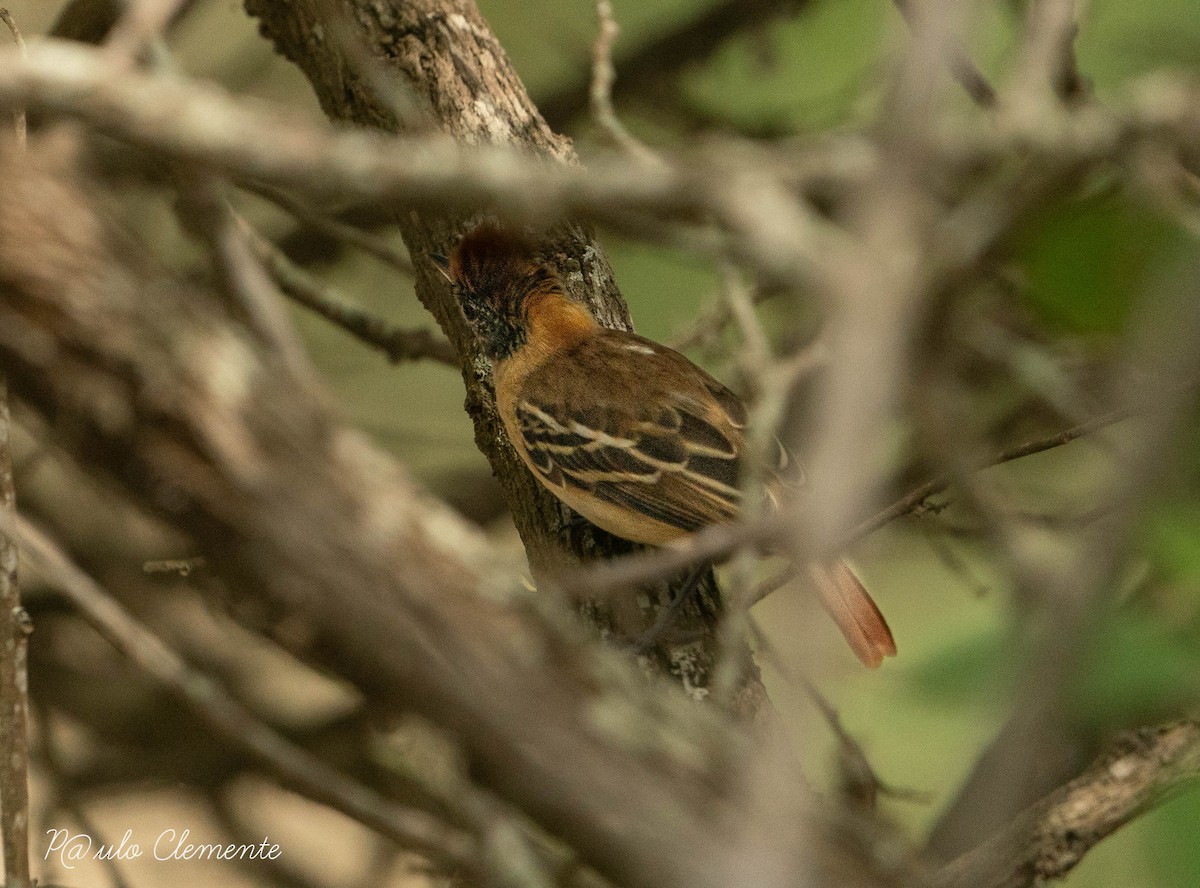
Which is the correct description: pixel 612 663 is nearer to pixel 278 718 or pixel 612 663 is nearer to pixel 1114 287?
pixel 1114 287

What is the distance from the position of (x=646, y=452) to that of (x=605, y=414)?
201 millimetres

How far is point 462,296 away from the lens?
4.02 metres

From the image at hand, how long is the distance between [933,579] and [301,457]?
4.59 m

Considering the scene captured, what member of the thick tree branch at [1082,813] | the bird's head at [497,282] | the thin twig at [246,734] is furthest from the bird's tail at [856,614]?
the thin twig at [246,734]

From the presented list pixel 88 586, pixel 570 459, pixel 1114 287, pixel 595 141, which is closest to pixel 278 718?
pixel 570 459

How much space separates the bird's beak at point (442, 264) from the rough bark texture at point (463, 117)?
4cm

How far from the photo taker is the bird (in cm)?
387

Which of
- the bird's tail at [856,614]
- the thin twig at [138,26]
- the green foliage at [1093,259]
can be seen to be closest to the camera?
the green foliage at [1093,259]

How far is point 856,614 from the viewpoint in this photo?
12.7 ft

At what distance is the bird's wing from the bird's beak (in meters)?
0.47

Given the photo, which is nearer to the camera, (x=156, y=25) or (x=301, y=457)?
(x=301, y=457)

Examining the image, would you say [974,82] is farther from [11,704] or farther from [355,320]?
[11,704]

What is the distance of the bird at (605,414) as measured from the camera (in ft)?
12.7
